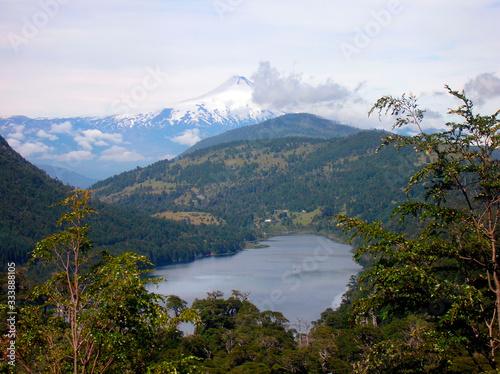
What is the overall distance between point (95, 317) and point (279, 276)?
9157cm

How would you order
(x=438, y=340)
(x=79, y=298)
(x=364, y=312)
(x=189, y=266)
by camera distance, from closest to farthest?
(x=438, y=340) < (x=364, y=312) < (x=79, y=298) < (x=189, y=266)

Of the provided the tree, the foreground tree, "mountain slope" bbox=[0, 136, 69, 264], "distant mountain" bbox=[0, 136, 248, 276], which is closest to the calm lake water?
"distant mountain" bbox=[0, 136, 248, 276]

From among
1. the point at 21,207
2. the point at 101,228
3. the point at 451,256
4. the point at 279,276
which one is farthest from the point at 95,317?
the point at 101,228

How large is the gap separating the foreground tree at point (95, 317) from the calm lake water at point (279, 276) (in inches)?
1700

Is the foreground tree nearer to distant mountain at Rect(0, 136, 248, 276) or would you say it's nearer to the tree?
the tree

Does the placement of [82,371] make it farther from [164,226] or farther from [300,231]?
[300,231]

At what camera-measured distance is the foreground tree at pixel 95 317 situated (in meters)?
8.30

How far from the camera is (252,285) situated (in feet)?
291

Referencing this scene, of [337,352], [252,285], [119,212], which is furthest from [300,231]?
[337,352]

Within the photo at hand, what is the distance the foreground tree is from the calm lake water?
43.2m

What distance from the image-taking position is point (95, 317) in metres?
8.36

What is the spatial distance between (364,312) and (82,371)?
16.9 feet

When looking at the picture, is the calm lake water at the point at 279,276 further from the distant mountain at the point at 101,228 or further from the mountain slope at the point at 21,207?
the mountain slope at the point at 21,207

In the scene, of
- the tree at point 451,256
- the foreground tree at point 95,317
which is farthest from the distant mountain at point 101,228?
the tree at point 451,256
